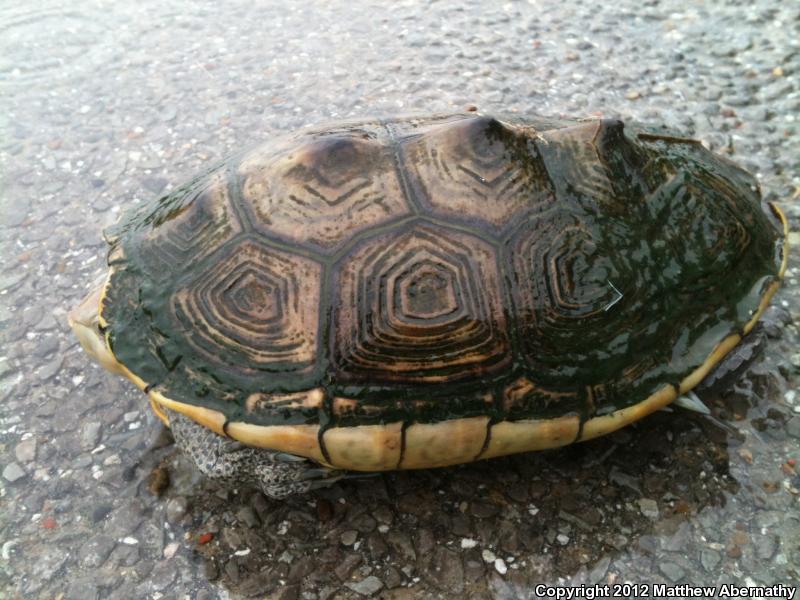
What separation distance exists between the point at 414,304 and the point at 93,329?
1.30 metres

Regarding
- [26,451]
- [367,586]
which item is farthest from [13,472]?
[367,586]

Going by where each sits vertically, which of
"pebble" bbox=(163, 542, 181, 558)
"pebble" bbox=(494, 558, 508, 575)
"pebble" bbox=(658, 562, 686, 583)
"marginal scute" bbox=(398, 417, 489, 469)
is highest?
"marginal scute" bbox=(398, 417, 489, 469)

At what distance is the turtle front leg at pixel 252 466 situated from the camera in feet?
8.30

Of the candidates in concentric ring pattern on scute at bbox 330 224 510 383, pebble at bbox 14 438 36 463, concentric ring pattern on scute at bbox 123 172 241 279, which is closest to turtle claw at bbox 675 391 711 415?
concentric ring pattern on scute at bbox 330 224 510 383

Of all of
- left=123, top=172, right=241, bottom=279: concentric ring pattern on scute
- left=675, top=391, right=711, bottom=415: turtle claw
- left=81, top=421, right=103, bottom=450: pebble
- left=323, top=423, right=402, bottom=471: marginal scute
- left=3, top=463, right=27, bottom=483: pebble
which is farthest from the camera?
left=81, top=421, right=103, bottom=450: pebble

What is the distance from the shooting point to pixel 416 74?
15.4ft

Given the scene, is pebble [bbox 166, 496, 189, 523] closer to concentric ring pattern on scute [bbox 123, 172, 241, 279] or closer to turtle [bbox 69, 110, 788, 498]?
turtle [bbox 69, 110, 788, 498]

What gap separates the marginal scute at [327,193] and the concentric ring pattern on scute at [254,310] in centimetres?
11

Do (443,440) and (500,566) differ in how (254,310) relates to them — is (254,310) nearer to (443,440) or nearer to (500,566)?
(443,440)

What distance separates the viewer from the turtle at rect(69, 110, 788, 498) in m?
2.32

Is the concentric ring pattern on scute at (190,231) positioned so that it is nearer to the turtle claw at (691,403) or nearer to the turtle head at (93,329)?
the turtle head at (93,329)

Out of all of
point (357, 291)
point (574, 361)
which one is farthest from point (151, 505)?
point (574, 361)

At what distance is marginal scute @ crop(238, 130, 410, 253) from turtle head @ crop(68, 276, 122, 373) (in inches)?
29.7

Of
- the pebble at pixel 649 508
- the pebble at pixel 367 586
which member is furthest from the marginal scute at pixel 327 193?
the pebble at pixel 649 508
